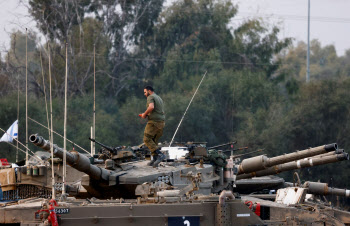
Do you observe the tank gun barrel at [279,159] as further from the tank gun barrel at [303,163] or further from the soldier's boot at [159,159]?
the soldier's boot at [159,159]

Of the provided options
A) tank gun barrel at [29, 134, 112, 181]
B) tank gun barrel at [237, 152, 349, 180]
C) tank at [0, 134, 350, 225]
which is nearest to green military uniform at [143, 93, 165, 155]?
tank at [0, 134, 350, 225]

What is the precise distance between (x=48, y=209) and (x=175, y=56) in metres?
35.6

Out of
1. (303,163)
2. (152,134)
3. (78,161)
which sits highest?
A: (152,134)

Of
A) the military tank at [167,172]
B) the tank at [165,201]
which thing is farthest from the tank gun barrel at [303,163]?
the tank at [165,201]

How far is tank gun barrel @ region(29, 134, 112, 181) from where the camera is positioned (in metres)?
16.0

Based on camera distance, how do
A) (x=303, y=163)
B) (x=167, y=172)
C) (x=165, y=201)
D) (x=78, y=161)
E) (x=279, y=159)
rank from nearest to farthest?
1. (x=165, y=201)
2. (x=78, y=161)
3. (x=167, y=172)
4. (x=279, y=159)
5. (x=303, y=163)

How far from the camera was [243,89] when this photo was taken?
4556 centimetres

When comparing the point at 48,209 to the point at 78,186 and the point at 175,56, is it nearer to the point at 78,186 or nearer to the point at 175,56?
the point at 78,186

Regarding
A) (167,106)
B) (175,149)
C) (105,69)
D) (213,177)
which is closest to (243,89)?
(167,106)

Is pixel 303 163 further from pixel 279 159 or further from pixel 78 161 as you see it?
pixel 78 161

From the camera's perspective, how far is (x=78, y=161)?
16.9 meters

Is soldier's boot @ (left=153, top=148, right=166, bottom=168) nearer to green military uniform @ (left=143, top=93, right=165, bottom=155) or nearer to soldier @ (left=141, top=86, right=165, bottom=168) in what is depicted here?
soldier @ (left=141, top=86, right=165, bottom=168)

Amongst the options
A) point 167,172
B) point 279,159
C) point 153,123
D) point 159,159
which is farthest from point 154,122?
point 279,159

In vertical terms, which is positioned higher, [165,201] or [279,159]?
[279,159]
